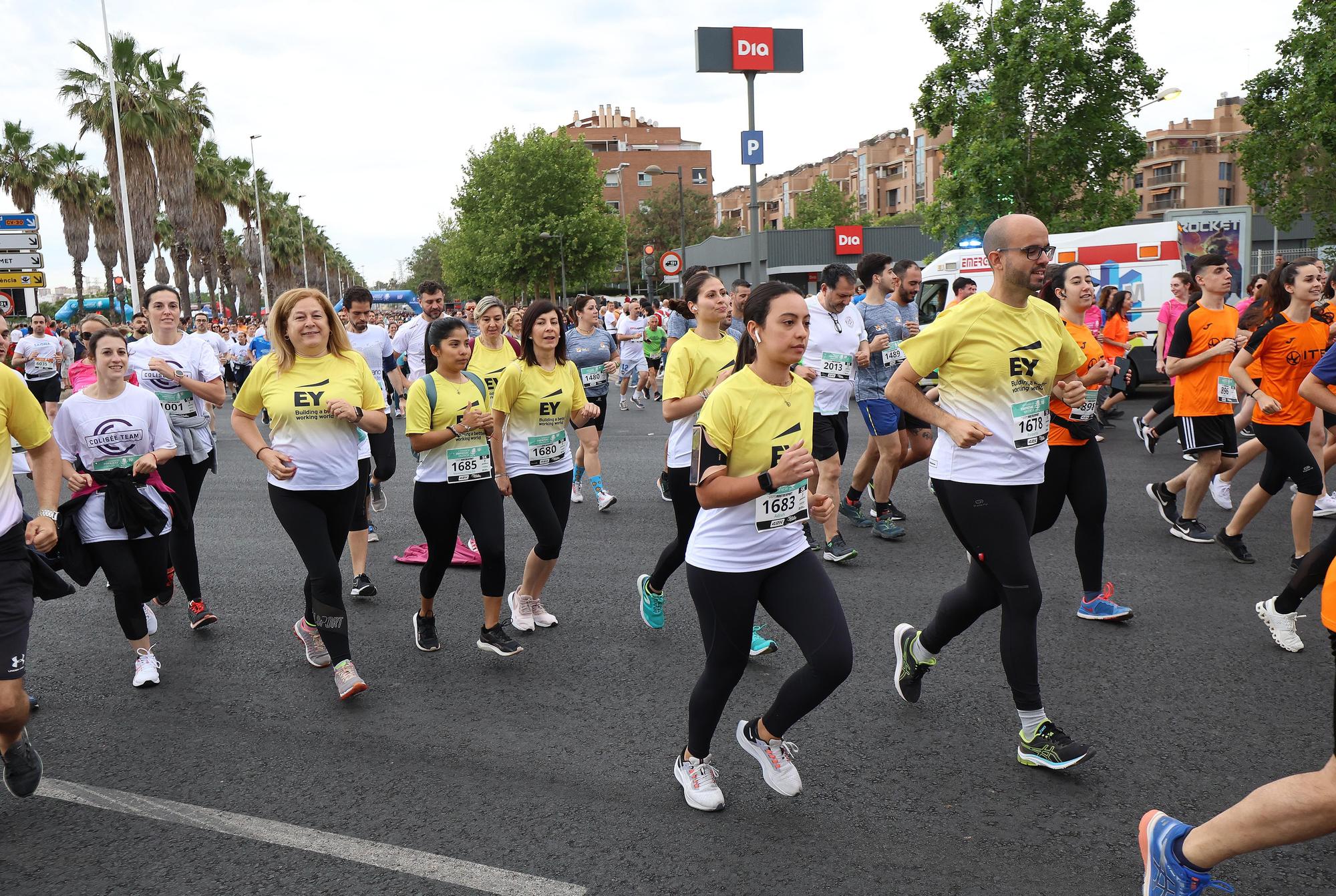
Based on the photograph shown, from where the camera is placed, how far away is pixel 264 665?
17.6ft

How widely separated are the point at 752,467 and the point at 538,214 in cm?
5633

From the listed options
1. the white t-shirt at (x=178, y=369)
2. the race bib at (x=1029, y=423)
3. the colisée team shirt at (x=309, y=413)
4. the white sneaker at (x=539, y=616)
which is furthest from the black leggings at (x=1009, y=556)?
the white t-shirt at (x=178, y=369)

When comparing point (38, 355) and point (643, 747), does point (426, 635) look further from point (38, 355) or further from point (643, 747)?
point (38, 355)

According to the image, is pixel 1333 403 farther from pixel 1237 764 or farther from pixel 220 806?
pixel 220 806

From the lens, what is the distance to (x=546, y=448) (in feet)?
18.3

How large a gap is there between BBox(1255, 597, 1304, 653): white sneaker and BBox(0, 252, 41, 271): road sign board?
90.0 feet

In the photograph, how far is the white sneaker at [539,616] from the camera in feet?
19.1

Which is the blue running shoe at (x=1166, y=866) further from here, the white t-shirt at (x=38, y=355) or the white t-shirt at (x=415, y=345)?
the white t-shirt at (x=38, y=355)

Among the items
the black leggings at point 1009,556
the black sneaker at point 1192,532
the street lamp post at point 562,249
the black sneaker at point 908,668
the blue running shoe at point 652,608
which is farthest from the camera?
the street lamp post at point 562,249

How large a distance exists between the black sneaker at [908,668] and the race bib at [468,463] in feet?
7.51

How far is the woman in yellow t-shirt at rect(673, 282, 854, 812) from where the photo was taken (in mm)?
3363

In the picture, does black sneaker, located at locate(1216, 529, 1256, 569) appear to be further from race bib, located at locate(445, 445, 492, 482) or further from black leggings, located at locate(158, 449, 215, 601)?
black leggings, located at locate(158, 449, 215, 601)

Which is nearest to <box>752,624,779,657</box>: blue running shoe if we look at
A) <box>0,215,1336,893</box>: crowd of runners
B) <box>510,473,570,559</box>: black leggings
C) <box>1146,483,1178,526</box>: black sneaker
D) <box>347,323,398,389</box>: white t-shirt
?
<box>0,215,1336,893</box>: crowd of runners

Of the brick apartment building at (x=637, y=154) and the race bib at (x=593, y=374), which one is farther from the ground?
the brick apartment building at (x=637, y=154)
